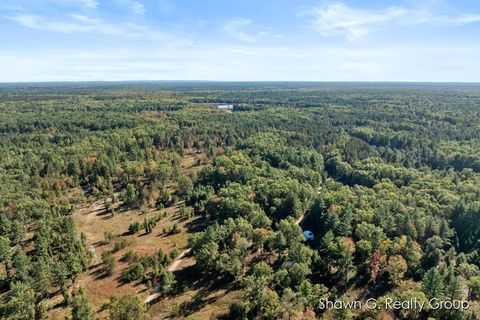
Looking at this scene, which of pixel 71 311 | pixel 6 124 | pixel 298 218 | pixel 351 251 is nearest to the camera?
pixel 71 311

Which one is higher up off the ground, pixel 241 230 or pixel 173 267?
pixel 241 230

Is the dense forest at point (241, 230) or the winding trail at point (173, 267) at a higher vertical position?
the dense forest at point (241, 230)

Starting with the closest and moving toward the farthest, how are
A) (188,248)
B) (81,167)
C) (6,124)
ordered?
(188,248) < (81,167) < (6,124)

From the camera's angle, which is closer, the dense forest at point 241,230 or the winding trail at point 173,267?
the dense forest at point 241,230

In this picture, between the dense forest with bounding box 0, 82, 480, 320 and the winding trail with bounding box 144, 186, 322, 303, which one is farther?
the winding trail with bounding box 144, 186, 322, 303

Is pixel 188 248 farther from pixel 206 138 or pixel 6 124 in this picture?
pixel 6 124

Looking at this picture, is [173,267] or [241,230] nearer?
[173,267]

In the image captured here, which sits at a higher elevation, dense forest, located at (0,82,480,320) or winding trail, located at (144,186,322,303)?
dense forest, located at (0,82,480,320)

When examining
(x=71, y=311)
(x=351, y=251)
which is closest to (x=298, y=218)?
(x=351, y=251)
